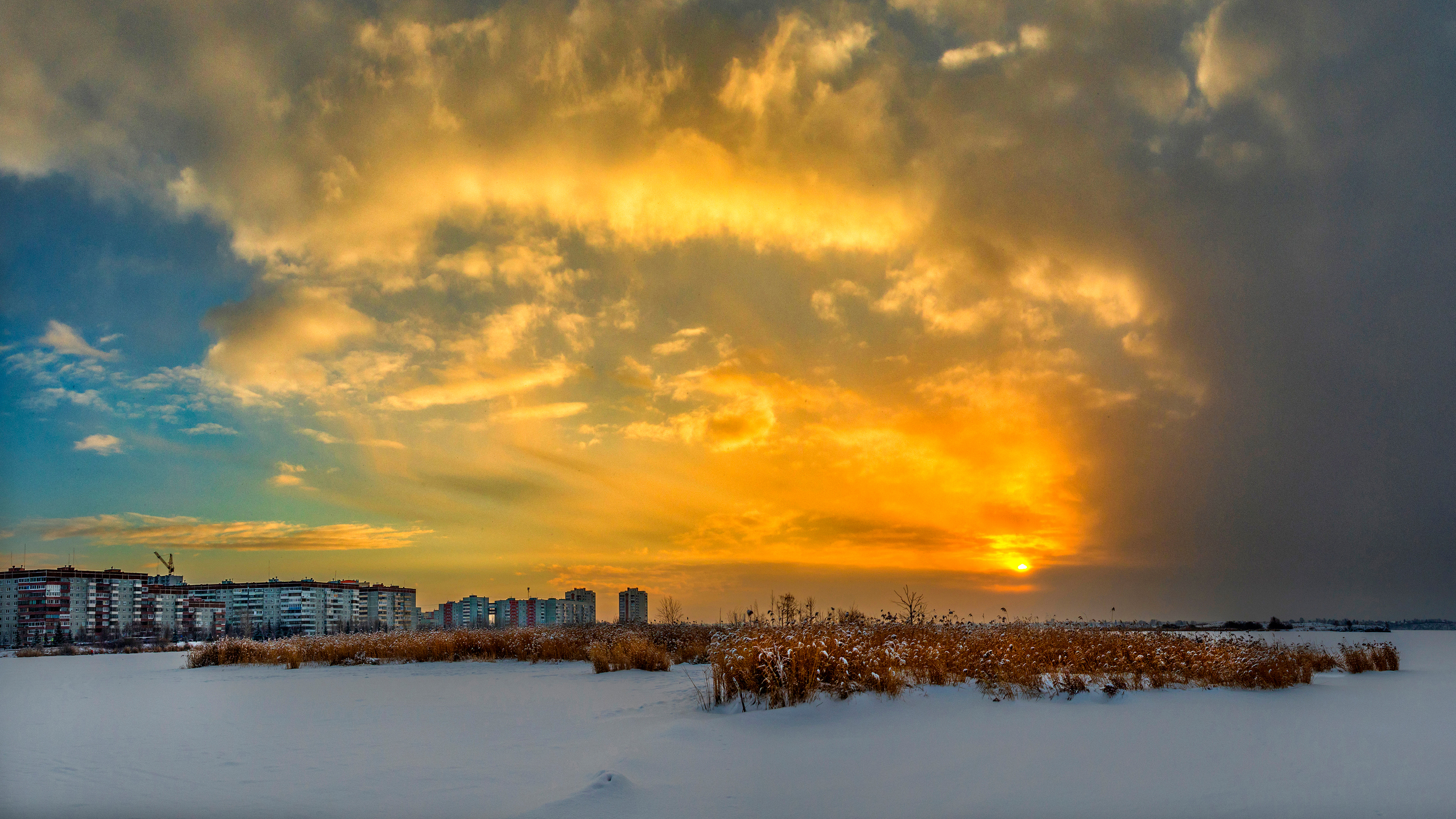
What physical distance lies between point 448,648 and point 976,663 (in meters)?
17.4

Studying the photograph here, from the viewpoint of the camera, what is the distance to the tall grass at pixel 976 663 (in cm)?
984

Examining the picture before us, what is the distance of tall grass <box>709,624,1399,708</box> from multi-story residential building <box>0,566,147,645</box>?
90819mm

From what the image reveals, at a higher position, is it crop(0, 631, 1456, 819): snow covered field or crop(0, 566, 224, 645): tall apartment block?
crop(0, 631, 1456, 819): snow covered field

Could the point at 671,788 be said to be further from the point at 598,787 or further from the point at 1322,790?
the point at 1322,790

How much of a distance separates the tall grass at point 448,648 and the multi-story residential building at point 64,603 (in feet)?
234

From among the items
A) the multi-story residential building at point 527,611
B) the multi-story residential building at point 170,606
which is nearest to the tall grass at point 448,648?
the multi-story residential building at point 170,606

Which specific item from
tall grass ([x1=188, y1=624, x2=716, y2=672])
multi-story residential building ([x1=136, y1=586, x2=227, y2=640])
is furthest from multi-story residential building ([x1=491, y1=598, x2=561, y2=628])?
tall grass ([x1=188, y1=624, x2=716, y2=672])

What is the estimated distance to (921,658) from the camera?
11633 millimetres

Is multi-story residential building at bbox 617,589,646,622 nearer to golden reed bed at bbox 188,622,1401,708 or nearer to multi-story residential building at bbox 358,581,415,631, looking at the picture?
multi-story residential building at bbox 358,581,415,631

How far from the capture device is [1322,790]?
5.84 m

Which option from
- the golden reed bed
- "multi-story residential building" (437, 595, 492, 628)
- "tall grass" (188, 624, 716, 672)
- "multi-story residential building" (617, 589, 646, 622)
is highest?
the golden reed bed

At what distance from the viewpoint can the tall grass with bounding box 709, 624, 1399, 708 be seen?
9.84m

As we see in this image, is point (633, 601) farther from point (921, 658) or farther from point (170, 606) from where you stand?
point (921, 658)

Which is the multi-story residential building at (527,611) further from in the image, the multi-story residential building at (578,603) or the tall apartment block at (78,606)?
the tall apartment block at (78,606)
